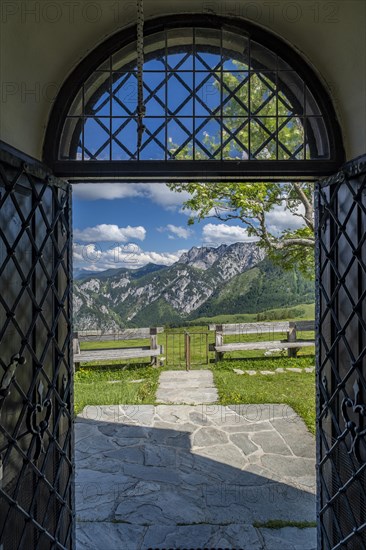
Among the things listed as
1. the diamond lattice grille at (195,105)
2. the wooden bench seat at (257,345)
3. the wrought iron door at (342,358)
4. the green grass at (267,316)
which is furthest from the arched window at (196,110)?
the green grass at (267,316)

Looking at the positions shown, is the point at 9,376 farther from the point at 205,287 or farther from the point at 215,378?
the point at 205,287

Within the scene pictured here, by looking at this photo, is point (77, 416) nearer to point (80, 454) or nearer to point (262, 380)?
point (80, 454)

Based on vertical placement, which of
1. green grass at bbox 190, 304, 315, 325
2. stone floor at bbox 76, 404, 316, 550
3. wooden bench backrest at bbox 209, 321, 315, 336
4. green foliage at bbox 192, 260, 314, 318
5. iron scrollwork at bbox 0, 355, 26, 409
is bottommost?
stone floor at bbox 76, 404, 316, 550

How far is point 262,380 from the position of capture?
602 centimetres

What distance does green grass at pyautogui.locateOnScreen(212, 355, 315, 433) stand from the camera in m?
4.93

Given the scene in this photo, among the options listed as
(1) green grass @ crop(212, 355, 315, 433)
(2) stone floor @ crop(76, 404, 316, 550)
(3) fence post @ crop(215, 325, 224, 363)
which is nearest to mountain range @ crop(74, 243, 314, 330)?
(3) fence post @ crop(215, 325, 224, 363)

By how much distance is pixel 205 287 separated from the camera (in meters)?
8.82

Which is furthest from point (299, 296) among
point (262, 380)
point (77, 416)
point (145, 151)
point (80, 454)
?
point (145, 151)

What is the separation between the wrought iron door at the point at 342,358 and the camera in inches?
59.9

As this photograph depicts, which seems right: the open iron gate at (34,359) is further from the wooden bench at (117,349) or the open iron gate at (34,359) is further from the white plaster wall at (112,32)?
the wooden bench at (117,349)

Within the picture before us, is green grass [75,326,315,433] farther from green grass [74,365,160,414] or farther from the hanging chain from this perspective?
the hanging chain

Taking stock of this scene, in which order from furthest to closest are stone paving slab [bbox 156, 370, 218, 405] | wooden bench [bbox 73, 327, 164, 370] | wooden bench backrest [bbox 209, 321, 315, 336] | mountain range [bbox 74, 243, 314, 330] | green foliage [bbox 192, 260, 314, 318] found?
1. green foliage [bbox 192, 260, 314, 318]
2. mountain range [bbox 74, 243, 314, 330]
3. wooden bench backrest [bbox 209, 321, 315, 336]
4. wooden bench [bbox 73, 327, 164, 370]
5. stone paving slab [bbox 156, 370, 218, 405]

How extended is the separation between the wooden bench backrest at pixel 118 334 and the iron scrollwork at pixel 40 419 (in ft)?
17.1

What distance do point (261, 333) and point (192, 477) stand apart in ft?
14.2
